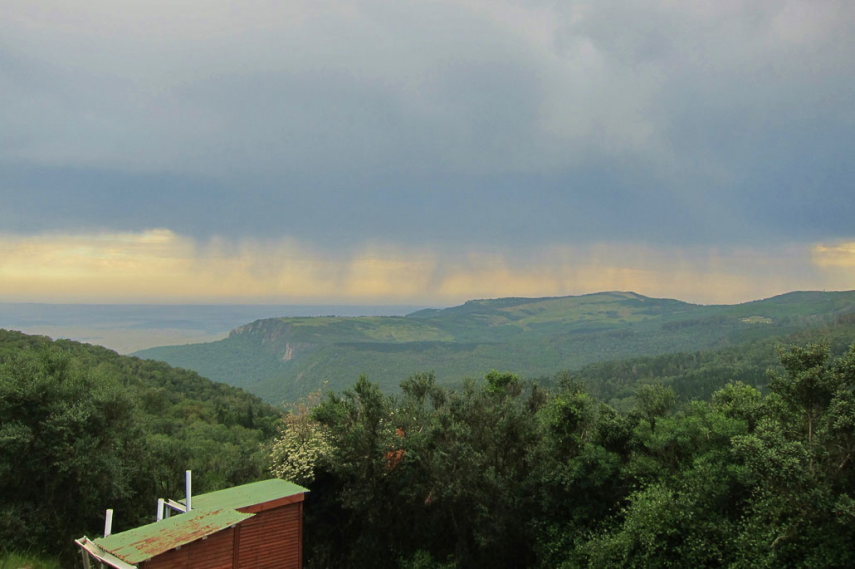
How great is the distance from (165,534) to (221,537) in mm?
1668

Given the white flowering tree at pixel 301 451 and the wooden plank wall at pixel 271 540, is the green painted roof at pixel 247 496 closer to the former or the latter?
the wooden plank wall at pixel 271 540

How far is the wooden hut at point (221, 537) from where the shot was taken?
1327 cm

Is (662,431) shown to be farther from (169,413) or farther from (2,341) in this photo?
(2,341)

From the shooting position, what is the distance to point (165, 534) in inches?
544

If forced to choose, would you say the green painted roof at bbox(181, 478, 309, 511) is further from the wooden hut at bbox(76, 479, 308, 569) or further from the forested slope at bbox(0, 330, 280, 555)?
the forested slope at bbox(0, 330, 280, 555)

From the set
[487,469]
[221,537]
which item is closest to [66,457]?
[221,537]

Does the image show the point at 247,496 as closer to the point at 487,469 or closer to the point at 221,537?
the point at 221,537

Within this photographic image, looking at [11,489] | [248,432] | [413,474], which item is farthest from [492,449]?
[248,432]

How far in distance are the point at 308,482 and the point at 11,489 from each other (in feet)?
35.4

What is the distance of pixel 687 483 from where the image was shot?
17.0 meters

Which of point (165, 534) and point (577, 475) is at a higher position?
point (577, 475)

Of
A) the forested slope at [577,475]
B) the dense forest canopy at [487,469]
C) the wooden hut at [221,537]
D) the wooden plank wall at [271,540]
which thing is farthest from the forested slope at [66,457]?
the wooden plank wall at [271,540]

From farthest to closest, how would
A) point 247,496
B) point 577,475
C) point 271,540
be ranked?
1. point 577,475
2. point 247,496
3. point 271,540

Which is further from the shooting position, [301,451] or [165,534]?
[301,451]
